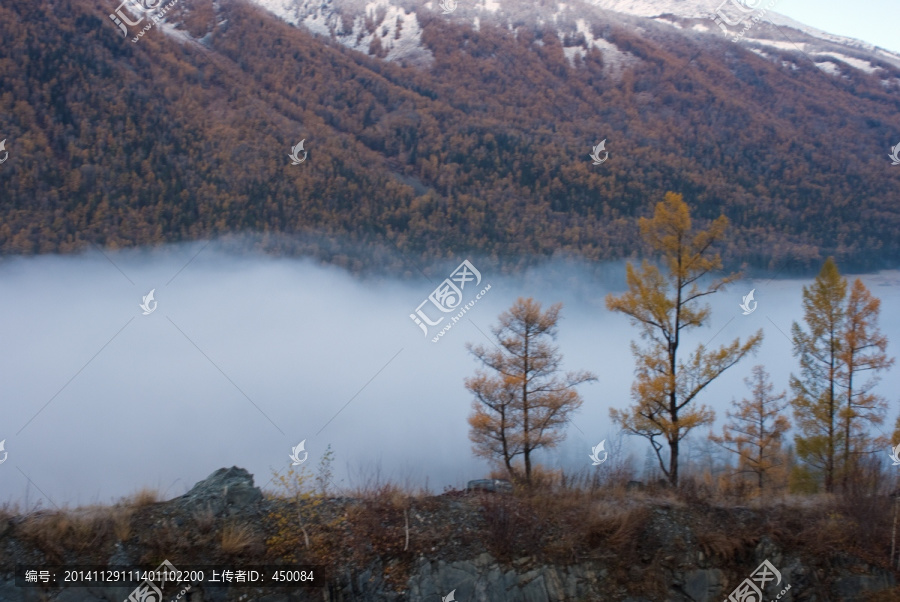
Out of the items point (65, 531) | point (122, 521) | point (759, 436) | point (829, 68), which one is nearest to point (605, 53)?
point (829, 68)

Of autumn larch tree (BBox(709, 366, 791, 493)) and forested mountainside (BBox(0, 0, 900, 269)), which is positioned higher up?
forested mountainside (BBox(0, 0, 900, 269))

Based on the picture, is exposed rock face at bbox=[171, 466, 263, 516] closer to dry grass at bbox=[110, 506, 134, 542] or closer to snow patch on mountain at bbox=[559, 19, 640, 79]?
dry grass at bbox=[110, 506, 134, 542]

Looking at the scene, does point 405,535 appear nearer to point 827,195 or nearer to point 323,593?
point 323,593

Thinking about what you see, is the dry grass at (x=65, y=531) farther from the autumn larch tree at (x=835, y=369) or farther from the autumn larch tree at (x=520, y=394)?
the autumn larch tree at (x=835, y=369)

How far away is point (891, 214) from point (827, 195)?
1391 centimetres

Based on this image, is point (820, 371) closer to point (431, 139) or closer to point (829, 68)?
point (431, 139)

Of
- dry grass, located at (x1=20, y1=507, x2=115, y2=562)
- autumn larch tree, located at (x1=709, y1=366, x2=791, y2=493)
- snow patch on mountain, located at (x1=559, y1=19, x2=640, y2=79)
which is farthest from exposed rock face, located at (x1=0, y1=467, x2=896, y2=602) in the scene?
snow patch on mountain, located at (x1=559, y1=19, x2=640, y2=79)

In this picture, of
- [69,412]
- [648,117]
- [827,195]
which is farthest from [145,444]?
[827,195]

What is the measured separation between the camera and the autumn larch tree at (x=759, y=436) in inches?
1089

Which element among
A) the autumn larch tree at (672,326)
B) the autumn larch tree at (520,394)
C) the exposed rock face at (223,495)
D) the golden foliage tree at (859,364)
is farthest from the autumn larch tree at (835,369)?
the exposed rock face at (223,495)

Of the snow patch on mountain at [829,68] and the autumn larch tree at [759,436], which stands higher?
the snow patch on mountain at [829,68]

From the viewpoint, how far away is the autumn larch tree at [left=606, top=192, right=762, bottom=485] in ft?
63.9

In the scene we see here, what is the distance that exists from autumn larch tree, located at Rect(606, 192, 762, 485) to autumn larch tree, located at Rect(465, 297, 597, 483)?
100 inches

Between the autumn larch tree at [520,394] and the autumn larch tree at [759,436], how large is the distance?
10.8 m
